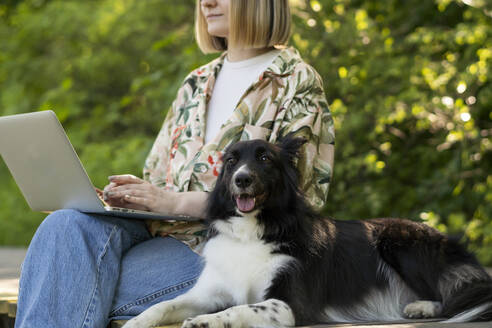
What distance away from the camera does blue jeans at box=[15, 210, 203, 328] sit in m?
2.20

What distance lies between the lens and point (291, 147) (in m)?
2.36

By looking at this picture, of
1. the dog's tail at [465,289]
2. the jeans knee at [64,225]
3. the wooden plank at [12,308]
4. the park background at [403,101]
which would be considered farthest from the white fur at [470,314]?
the park background at [403,101]

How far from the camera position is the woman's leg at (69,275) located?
7.14ft

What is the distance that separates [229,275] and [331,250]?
417mm

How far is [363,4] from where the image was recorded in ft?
18.0

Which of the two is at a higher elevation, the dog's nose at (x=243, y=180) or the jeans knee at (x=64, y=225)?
the dog's nose at (x=243, y=180)

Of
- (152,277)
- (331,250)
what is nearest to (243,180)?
(331,250)

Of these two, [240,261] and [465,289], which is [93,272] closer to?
[240,261]

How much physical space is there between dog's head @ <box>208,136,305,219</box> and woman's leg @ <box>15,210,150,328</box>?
473 millimetres

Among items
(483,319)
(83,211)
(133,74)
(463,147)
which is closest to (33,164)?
(83,211)

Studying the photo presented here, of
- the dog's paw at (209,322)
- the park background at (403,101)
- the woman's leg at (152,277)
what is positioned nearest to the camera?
the dog's paw at (209,322)

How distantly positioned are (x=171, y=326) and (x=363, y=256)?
82 centimetres

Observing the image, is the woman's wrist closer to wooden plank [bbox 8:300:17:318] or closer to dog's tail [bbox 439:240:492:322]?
wooden plank [bbox 8:300:17:318]

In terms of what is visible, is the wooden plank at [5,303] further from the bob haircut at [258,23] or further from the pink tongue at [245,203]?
the bob haircut at [258,23]
